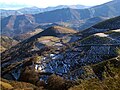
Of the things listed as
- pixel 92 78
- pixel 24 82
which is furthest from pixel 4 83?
pixel 92 78

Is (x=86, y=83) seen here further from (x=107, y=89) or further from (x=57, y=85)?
(x=57, y=85)

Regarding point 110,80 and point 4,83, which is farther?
point 4,83

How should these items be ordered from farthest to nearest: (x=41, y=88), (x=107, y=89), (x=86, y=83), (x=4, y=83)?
(x=4, y=83) → (x=41, y=88) → (x=86, y=83) → (x=107, y=89)

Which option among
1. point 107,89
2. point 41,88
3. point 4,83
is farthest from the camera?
point 4,83

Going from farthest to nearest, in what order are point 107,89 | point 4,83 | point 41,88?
point 4,83, point 41,88, point 107,89

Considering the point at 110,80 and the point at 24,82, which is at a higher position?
the point at 110,80

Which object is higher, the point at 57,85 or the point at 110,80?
the point at 110,80

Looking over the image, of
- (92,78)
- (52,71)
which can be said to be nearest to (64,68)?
(52,71)

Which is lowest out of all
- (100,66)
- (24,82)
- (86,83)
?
(24,82)

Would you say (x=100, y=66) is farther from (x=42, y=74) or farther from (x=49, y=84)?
(x=42, y=74)
